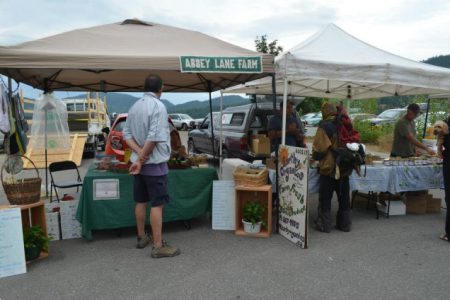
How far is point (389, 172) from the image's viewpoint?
5.16m

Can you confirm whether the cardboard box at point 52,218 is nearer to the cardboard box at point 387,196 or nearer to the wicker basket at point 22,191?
the wicker basket at point 22,191

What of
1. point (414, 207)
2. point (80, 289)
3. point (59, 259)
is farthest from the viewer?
point (414, 207)

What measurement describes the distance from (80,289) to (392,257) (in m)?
3.27

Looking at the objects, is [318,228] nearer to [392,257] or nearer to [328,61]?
[392,257]

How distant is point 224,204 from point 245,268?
1.31 metres

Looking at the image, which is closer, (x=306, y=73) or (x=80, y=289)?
(x=80, y=289)

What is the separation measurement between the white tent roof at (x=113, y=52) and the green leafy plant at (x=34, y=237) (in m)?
1.74

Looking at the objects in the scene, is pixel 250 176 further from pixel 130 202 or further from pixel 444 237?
pixel 444 237

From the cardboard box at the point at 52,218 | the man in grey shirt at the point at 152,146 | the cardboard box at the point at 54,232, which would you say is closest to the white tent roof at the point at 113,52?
the man in grey shirt at the point at 152,146

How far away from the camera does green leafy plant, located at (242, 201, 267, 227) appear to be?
179 inches

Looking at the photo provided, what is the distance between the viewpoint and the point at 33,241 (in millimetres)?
3738

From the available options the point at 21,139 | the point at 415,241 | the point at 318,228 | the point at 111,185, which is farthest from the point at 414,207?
the point at 21,139

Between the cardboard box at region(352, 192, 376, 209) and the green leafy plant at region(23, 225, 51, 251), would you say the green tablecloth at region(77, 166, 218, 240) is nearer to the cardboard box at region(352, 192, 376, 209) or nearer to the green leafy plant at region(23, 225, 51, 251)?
the green leafy plant at region(23, 225, 51, 251)

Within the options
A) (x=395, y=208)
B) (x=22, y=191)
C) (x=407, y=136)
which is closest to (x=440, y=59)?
(x=407, y=136)
